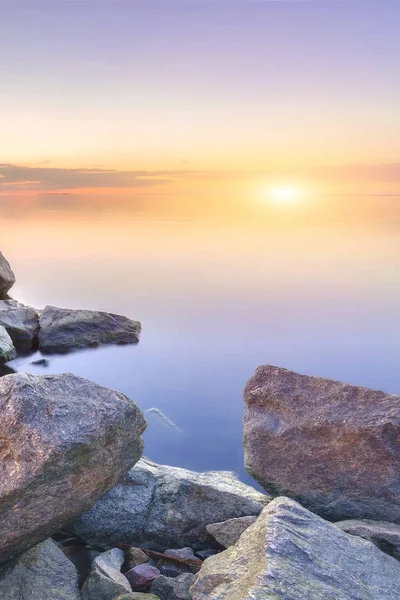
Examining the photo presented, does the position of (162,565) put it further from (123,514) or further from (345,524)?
(345,524)

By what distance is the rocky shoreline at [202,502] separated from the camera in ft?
18.5

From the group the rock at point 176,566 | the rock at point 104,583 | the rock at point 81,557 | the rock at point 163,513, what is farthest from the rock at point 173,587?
the rock at point 163,513

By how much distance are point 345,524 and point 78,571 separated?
3.12m

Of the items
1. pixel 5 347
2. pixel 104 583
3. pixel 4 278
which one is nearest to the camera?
pixel 104 583

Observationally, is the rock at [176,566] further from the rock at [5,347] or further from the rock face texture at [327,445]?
the rock at [5,347]

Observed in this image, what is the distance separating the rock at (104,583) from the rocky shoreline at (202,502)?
0.01m

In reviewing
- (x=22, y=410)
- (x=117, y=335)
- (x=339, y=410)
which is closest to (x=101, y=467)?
(x=22, y=410)

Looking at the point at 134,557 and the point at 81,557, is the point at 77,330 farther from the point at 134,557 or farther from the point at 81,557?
the point at 134,557

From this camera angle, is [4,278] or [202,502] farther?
[4,278]

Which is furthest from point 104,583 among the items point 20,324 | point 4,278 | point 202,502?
point 4,278

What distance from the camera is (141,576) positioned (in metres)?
6.54

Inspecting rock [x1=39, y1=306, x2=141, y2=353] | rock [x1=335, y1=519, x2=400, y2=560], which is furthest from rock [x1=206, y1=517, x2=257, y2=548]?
rock [x1=39, y1=306, x2=141, y2=353]

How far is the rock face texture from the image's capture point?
23.9ft

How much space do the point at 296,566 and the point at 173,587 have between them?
1.64 metres
